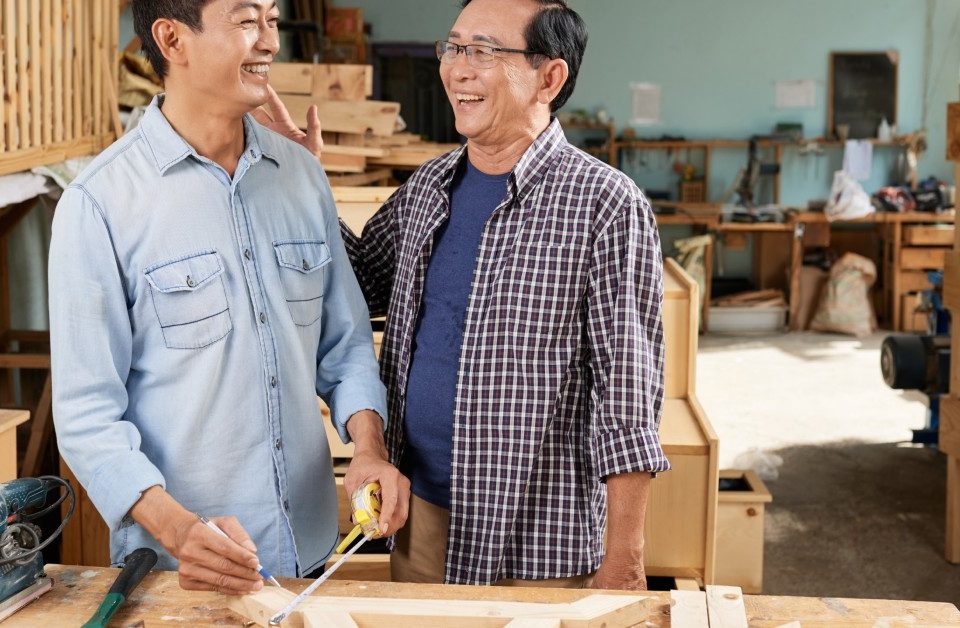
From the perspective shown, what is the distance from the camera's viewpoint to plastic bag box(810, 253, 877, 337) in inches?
399

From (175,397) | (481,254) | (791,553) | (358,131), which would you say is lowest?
(791,553)

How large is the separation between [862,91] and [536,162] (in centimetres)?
978

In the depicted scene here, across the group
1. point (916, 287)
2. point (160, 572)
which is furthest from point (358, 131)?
point (916, 287)

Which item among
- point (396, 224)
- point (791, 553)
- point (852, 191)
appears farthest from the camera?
point (852, 191)

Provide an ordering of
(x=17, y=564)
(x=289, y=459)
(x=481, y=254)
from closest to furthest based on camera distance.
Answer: (x=17, y=564) < (x=289, y=459) < (x=481, y=254)

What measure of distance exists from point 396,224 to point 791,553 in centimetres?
337

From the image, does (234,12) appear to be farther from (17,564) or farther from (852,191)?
(852,191)

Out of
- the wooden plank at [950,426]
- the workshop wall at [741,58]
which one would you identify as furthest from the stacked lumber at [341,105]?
the workshop wall at [741,58]

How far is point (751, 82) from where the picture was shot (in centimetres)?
1100

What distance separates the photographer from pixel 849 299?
10156 mm

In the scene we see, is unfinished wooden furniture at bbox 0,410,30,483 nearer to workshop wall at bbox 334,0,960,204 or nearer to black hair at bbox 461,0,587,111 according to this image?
black hair at bbox 461,0,587,111

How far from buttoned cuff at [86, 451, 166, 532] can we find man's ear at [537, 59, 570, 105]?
1097 millimetres

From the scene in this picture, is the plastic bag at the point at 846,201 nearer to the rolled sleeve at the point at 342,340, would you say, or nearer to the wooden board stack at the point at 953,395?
the wooden board stack at the point at 953,395

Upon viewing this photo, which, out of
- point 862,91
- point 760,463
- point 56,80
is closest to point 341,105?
point 56,80
